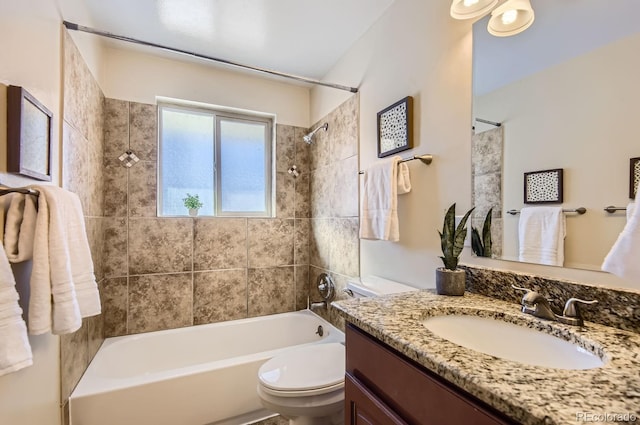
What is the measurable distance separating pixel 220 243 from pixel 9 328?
64.1 inches

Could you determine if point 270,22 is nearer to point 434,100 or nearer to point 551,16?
point 434,100

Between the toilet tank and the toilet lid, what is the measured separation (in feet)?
1.22

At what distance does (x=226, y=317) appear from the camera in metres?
2.40

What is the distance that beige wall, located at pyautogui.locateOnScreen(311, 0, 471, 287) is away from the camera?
4.18 ft

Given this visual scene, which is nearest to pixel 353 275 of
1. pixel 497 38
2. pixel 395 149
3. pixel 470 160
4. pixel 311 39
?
pixel 395 149

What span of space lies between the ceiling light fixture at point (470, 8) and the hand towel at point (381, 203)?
2.12ft

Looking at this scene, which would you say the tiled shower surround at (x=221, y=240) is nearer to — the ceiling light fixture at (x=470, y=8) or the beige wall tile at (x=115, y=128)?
the beige wall tile at (x=115, y=128)

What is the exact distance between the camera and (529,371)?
566mm

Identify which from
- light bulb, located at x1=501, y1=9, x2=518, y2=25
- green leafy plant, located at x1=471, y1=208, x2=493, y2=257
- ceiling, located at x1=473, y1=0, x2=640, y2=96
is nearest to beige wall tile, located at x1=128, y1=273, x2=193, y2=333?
green leafy plant, located at x1=471, y1=208, x2=493, y2=257

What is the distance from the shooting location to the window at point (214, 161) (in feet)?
7.81

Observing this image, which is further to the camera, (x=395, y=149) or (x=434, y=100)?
(x=395, y=149)

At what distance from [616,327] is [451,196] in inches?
27.2

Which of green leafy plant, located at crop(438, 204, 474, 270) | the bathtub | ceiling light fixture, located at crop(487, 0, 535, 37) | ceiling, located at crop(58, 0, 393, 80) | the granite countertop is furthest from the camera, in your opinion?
ceiling, located at crop(58, 0, 393, 80)

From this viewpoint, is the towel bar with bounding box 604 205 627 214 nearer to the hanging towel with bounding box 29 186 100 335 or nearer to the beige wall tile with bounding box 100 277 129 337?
the hanging towel with bounding box 29 186 100 335
